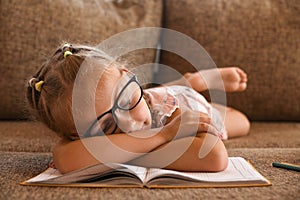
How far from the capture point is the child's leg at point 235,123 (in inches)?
59.0

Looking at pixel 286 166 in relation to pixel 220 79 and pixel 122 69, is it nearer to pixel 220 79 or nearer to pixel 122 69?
pixel 122 69

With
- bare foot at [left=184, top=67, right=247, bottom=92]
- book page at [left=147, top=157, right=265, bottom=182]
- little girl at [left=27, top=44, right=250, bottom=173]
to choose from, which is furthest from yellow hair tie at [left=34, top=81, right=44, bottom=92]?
bare foot at [left=184, top=67, right=247, bottom=92]

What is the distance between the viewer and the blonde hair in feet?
3.50

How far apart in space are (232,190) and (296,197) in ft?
0.37

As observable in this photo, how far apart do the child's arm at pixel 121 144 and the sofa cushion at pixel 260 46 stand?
63 cm

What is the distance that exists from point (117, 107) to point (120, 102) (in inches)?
0.5

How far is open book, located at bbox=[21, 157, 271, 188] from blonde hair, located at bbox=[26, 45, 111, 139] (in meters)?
0.18

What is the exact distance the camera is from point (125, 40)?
167cm

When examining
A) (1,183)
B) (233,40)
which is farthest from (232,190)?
(233,40)

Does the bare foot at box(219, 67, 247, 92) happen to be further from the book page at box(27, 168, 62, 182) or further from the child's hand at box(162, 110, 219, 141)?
the book page at box(27, 168, 62, 182)

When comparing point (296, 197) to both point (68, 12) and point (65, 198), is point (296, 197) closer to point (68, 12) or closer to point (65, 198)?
point (65, 198)

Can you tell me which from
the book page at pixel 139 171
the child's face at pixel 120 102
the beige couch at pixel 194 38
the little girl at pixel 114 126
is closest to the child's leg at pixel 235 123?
the beige couch at pixel 194 38

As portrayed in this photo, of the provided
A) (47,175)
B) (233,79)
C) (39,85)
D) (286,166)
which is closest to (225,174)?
(286,166)

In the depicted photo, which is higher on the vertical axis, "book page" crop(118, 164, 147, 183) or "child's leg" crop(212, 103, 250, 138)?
"book page" crop(118, 164, 147, 183)
